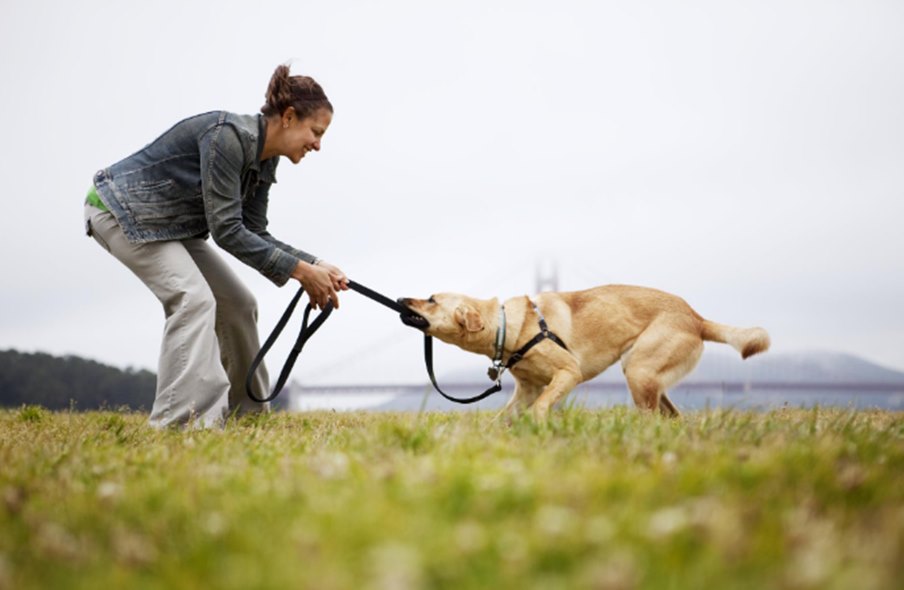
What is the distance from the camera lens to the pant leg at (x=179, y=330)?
13.2 feet

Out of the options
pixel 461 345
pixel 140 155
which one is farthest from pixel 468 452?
pixel 140 155

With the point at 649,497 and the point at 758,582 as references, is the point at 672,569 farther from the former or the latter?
the point at 649,497

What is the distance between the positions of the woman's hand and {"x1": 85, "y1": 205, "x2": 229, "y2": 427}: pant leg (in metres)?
0.61

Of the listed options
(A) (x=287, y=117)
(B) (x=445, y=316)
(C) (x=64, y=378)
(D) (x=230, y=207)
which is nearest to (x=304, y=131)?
(A) (x=287, y=117)

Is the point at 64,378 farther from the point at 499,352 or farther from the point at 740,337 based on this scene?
the point at 740,337

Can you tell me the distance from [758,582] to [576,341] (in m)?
3.91

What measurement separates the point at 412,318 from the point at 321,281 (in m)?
0.81

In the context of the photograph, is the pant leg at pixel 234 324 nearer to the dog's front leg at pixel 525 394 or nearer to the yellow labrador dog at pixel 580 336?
the yellow labrador dog at pixel 580 336

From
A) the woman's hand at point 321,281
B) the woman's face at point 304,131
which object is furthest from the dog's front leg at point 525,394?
the woman's face at point 304,131

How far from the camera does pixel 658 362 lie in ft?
15.5

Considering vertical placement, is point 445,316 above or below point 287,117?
below

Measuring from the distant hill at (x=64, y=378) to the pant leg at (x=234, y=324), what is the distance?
15.8ft

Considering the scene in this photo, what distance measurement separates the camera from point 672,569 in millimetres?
1120

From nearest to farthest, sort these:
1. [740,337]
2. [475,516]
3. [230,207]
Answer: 1. [475,516]
2. [230,207]
3. [740,337]
